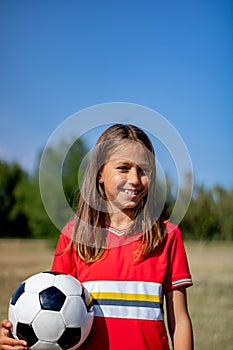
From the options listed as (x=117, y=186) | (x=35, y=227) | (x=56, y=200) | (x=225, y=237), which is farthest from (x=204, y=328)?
(x=35, y=227)

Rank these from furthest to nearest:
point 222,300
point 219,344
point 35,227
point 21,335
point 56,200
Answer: point 35,227 → point 222,300 → point 219,344 → point 56,200 → point 21,335

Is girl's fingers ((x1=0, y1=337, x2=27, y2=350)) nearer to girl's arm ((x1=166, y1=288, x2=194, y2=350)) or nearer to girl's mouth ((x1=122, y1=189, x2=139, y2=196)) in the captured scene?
girl's arm ((x1=166, y1=288, x2=194, y2=350))

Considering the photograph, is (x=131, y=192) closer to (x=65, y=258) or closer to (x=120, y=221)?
(x=120, y=221)

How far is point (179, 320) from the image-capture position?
6.76 feet

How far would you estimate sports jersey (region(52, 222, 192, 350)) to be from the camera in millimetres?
1981

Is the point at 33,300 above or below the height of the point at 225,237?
above

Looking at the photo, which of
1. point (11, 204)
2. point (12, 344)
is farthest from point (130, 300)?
point (11, 204)

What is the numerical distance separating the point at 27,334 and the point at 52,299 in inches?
5.7

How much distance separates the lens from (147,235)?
2.11 meters

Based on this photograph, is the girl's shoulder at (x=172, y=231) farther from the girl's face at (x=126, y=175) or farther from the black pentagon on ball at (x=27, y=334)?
the black pentagon on ball at (x=27, y=334)

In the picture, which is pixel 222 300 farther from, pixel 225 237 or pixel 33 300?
pixel 225 237

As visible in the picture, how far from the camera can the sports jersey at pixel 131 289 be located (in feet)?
6.50

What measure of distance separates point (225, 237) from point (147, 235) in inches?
787

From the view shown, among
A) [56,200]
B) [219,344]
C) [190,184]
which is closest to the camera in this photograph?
[190,184]
